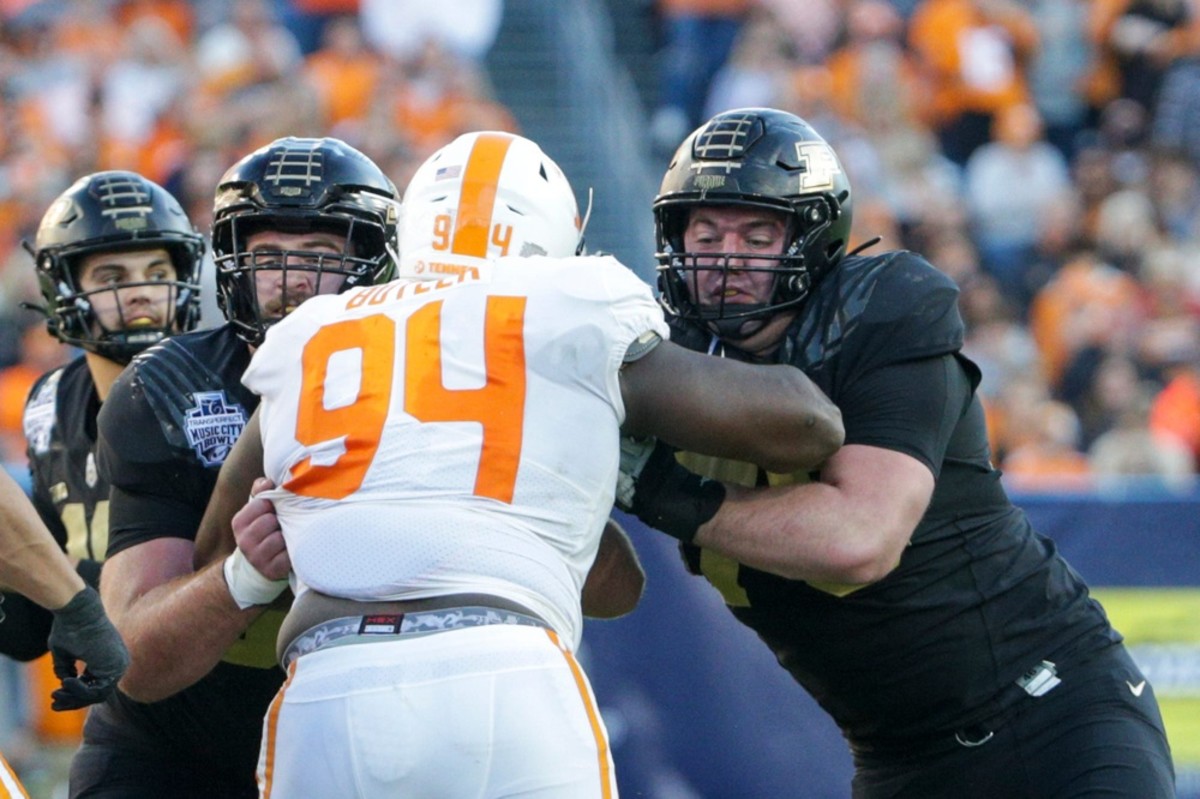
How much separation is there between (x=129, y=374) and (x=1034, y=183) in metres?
8.29

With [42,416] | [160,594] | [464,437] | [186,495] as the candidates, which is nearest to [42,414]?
[42,416]

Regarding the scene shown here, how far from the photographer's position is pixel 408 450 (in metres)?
3.08

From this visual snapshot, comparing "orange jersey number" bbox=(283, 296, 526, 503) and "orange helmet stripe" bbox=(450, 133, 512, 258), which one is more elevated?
"orange helmet stripe" bbox=(450, 133, 512, 258)

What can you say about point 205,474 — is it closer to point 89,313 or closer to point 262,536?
point 262,536

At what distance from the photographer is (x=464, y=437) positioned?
3.07 meters

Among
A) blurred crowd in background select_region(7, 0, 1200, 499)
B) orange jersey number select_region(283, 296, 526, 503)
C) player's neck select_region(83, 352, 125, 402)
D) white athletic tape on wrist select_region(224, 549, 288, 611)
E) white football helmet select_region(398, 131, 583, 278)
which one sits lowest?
blurred crowd in background select_region(7, 0, 1200, 499)

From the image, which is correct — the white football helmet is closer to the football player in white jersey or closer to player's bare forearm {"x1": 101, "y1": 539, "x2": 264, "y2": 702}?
the football player in white jersey

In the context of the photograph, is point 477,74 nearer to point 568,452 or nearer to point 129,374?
point 129,374

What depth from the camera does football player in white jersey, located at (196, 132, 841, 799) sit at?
2.91m

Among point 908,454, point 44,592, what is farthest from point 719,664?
point 44,592

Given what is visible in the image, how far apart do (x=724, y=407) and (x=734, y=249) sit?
698 mm

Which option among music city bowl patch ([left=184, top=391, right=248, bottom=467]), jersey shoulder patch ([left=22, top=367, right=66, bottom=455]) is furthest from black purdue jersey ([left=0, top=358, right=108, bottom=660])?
music city bowl patch ([left=184, top=391, right=248, bottom=467])

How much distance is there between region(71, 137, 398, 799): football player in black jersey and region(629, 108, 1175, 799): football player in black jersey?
2.46ft

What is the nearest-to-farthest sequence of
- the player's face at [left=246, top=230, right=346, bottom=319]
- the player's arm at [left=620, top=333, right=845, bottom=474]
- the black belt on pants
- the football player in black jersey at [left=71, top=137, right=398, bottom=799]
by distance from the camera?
the black belt on pants → the player's arm at [left=620, top=333, right=845, bottom=474] → the football player in black jersey at [left=71, top=137, right=398, bottom=799] → the player's face at [left=246, top=230, right=346, bottom=319]
